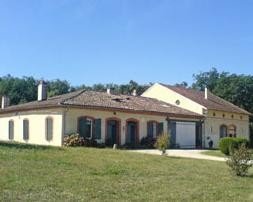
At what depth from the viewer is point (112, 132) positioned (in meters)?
38.8

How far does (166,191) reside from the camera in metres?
13.1

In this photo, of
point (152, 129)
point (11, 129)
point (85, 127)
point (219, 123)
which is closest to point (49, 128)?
point (85, 127)

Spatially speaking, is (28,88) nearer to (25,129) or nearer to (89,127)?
(25,129)

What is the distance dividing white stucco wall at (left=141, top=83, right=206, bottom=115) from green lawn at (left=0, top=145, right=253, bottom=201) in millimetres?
28220

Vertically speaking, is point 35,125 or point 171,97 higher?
point 171,97

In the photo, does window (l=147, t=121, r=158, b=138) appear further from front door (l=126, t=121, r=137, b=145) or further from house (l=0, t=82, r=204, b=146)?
front door (l=126, t=121, r=137, b=145)

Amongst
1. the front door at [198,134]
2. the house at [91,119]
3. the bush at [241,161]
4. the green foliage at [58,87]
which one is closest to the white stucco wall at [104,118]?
the house at [91,119]

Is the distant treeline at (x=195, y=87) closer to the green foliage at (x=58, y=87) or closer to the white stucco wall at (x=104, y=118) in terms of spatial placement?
the green foliage at (x=58, y=87)

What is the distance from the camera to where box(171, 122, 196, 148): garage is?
143 feet

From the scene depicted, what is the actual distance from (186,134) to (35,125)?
12670 millimetres

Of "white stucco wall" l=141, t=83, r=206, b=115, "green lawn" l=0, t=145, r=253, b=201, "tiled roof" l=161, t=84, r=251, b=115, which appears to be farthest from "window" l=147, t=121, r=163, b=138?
"green lawn" l=0, t=145, r=253, b=201

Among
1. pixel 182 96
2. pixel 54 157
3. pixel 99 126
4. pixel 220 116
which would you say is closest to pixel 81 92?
pixel 99 126

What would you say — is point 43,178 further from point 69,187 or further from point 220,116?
point 220,116

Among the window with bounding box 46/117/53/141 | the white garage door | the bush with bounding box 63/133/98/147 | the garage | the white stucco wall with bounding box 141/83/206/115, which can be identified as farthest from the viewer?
the white stucco wall with bounding box 141/83/206/115
